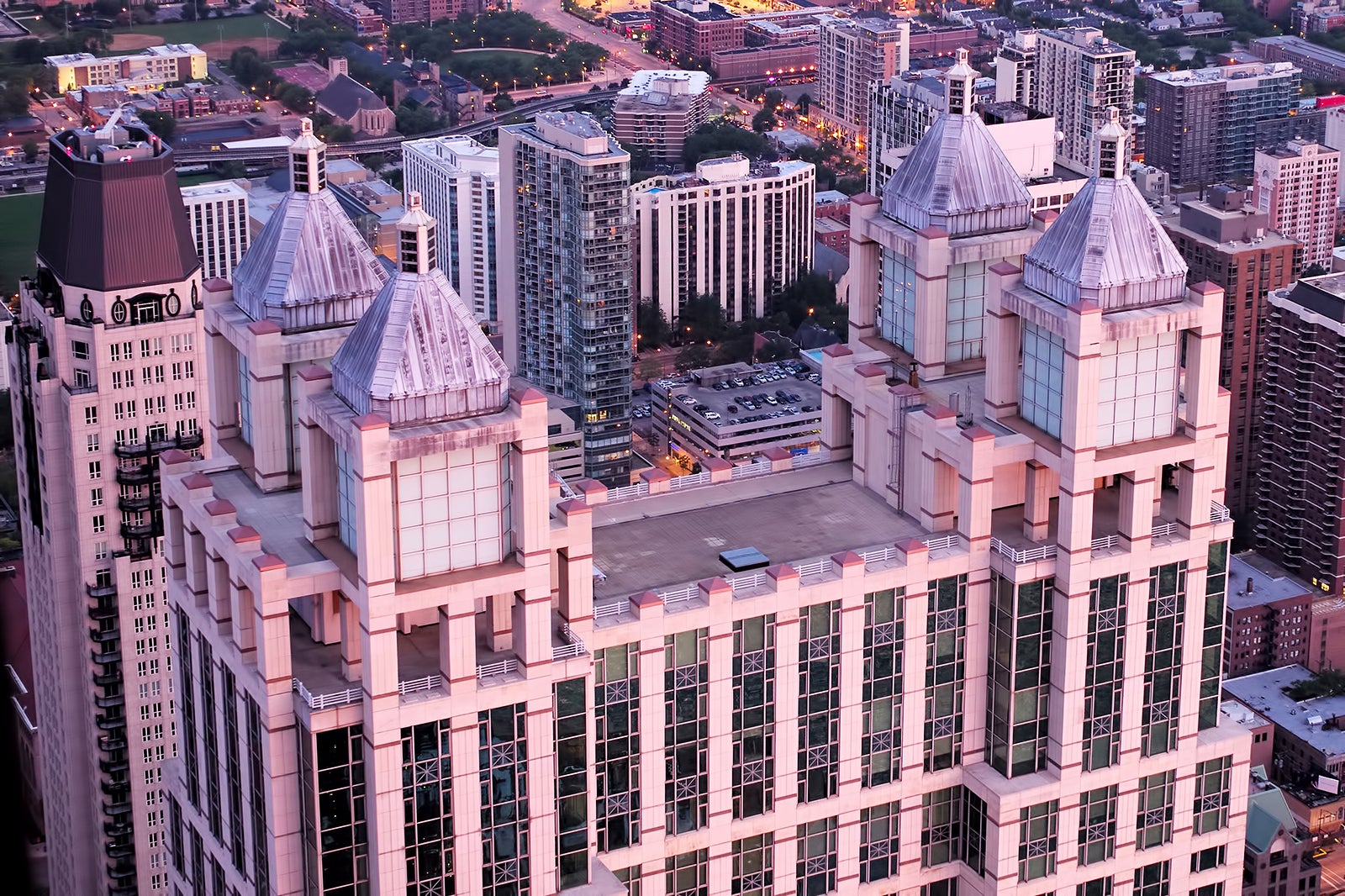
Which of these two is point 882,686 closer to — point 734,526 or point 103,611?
point 734,526

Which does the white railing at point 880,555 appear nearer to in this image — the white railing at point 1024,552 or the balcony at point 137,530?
the white railing at point 1024,552

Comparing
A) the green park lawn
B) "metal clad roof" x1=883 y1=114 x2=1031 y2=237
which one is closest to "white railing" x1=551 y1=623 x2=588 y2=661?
"metal clad roof" x1=883 y1=114 x2=1031 y2=237

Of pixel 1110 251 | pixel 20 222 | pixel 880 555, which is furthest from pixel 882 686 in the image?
pixel 20 222

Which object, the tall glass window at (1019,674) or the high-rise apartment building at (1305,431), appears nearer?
the tall glass window at (1019,674)

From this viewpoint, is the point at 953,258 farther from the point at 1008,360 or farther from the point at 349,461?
the point at 349,461

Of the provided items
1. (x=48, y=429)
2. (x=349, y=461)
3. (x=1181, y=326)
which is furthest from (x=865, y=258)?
(x=48, y=429)

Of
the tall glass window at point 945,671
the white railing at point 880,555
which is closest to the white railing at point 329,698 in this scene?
the white railing at point 880,555
